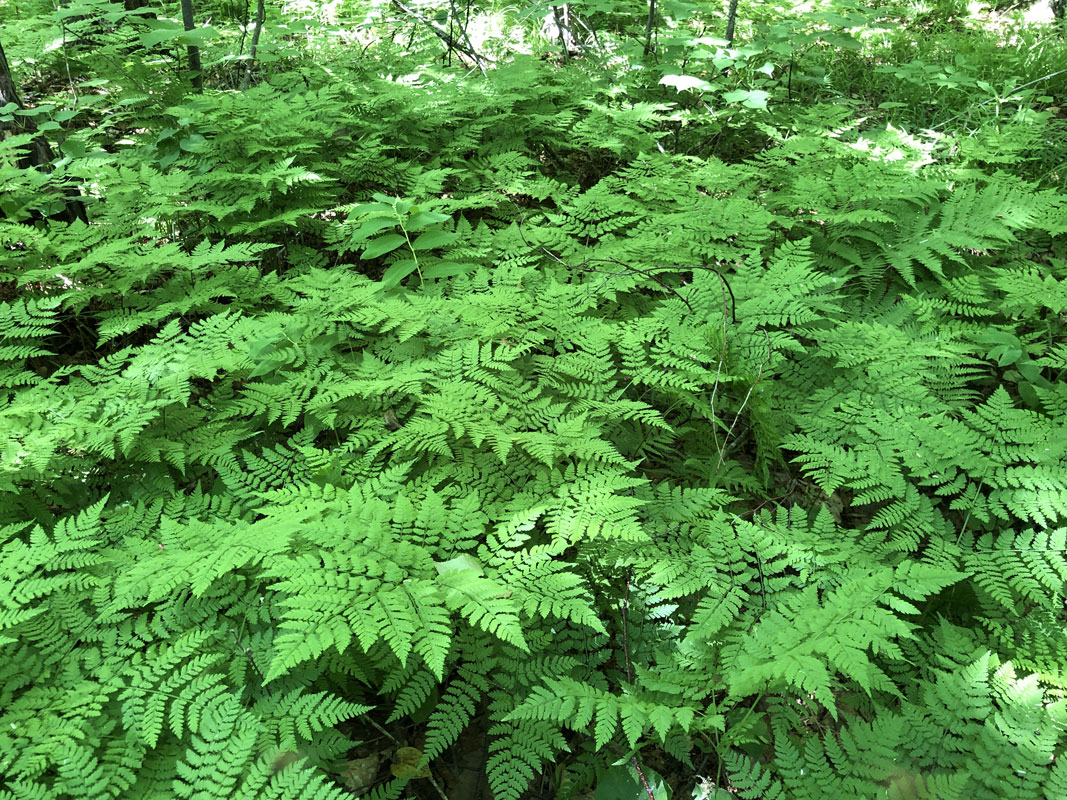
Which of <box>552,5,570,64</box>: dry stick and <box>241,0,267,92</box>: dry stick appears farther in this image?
<box>552,5,570,64</box>: dry stick

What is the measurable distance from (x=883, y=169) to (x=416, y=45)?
4.85m

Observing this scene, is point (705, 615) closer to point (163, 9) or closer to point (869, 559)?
point (869, 559)

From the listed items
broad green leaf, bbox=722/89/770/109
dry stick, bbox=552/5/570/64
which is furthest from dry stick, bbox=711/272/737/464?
dry stick, bbox=552/5/570/64

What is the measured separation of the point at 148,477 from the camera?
2754 mm

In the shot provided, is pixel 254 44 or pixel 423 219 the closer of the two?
pixel 423 219

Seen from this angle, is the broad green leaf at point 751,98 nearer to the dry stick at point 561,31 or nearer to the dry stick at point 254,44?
the dry stick at point 561,31

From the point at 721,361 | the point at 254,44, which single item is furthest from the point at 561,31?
the point at 721,361

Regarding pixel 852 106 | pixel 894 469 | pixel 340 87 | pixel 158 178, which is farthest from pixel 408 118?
pixel 852 106

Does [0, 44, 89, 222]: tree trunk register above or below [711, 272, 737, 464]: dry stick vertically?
above

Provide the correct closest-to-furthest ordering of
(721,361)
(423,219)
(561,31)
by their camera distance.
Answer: (721,361)
(423,219)
(561,31)

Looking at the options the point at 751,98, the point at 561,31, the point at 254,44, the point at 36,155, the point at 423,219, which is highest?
the point at 561,31

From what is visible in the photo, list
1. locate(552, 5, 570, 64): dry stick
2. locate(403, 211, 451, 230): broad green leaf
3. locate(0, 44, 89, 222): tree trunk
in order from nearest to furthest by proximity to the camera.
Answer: locate(403, 211, 451, 230): broad green leaf, locate(0, 44, 89, 222): tree trunk, locate(552, 5, 570, 64): dry stick

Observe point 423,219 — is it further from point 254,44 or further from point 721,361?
point 254,44

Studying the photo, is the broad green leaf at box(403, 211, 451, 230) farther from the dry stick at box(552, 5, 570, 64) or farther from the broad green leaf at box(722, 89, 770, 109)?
the dry stick at box(552, 5, 570, 64)
